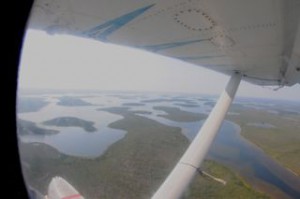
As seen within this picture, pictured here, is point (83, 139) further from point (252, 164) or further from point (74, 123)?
point (252, 164)

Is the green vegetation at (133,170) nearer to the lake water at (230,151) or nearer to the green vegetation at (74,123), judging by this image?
the lake water at (230,151)

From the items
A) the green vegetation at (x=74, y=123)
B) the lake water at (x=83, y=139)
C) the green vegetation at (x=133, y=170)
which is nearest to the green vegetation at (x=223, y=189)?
the green vegetation at (x=133, y=170)

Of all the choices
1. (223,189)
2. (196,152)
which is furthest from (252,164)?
(196,152)

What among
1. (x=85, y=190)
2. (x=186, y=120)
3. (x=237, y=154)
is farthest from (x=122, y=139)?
(x=186, y=120)

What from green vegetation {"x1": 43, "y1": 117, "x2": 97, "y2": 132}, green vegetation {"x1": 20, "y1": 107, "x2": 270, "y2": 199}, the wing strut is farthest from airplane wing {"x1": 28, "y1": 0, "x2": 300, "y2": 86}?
green vegetation {"x1": 43, "y1": 117, "x2": 97, "y2": 132}

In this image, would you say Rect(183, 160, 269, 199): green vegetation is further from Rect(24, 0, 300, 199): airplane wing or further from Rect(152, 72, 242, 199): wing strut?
Rect(24, 0, 300, 199): airplane wing
